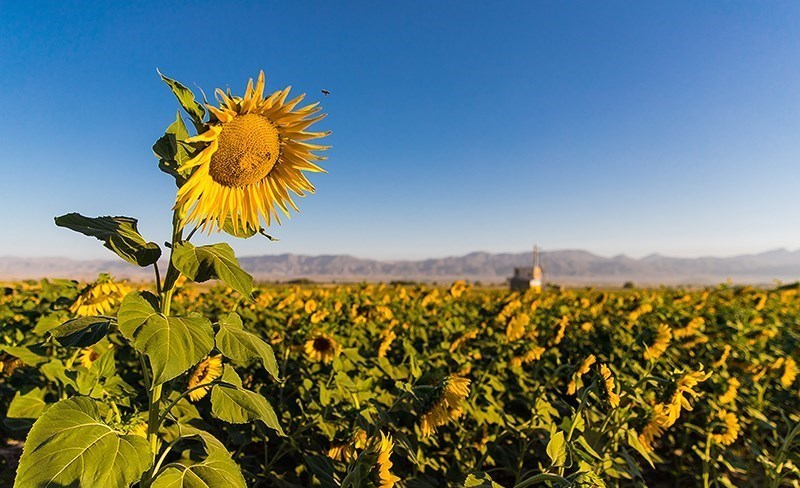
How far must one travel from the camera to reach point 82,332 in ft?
4.63

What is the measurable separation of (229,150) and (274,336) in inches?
95.4

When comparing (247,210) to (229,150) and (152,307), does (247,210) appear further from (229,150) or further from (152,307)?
(152,307)

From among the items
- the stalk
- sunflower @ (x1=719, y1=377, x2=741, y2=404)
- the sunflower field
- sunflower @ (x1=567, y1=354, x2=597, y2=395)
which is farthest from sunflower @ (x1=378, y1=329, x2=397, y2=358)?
sunflower @ (x1=719, y1=377, x2=741, y2=404)

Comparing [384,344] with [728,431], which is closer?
[384,344]

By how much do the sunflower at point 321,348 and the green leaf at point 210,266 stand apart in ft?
6.35

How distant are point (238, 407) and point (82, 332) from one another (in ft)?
1.63

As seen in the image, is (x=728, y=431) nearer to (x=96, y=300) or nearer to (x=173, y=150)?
(x=173, y=150)

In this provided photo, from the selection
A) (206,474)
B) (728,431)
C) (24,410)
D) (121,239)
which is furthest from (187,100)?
(728,431)

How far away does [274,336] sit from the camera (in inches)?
142

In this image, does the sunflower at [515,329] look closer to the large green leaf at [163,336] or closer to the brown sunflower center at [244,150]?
the brown sunflower center at [244,150]

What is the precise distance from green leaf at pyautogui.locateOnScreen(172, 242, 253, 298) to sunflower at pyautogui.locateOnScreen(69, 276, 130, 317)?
179 centimetres

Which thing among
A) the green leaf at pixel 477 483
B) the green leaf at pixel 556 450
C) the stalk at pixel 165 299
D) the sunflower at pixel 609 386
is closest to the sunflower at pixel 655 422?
the sunflower at pixel 609 386

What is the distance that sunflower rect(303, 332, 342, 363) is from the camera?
10.5ft

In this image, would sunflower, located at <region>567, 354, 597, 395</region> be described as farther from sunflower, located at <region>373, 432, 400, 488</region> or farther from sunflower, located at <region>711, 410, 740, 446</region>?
sunflower, located at <region>711, 410, 740, 446</region>
